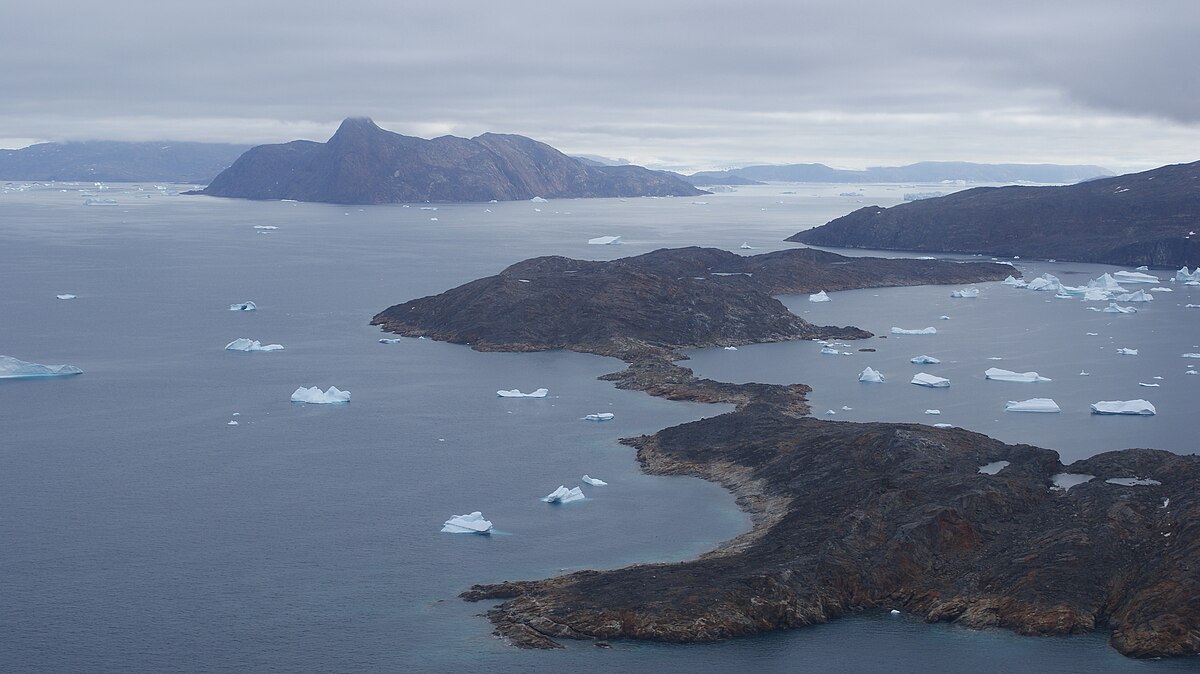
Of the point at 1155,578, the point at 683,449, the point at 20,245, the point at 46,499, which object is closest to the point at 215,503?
the point at 46,499

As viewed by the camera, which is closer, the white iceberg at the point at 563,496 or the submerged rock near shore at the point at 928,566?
the submerged rock near shore at the point at 928,566

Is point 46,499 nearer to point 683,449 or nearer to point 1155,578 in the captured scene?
point 683,449

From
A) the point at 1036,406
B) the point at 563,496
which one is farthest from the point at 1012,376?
the point at 563,496

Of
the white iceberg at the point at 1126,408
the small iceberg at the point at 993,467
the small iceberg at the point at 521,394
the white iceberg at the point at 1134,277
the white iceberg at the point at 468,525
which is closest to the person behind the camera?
the white iceberg at the point at 468,525

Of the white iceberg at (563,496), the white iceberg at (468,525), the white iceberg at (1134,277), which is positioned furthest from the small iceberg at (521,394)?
the white iceberg at (1134,277)

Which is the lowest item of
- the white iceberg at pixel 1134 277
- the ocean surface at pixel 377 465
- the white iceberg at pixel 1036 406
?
the ocean surface at pixel 377 465

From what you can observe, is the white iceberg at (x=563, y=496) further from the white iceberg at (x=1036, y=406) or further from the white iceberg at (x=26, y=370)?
the white iceberg at (x=26, y=370)

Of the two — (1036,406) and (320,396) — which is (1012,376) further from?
(320,396)
